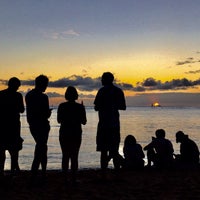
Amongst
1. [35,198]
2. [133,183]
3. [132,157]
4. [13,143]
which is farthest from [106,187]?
[132,157]

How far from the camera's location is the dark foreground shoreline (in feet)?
23.2

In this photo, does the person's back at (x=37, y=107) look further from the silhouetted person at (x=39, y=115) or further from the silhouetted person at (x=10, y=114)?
the silhouetted person at (x=10, y=114)

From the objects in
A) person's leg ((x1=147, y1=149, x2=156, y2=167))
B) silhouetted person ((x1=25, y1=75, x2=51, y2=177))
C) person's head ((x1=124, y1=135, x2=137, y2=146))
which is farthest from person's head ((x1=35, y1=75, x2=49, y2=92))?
person's leg ((x1=147, y1=149, x2=156, y2=167))

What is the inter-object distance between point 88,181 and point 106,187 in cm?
91

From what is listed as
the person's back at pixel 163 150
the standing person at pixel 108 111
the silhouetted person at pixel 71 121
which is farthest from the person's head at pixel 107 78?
the person's back at pixel 163 150

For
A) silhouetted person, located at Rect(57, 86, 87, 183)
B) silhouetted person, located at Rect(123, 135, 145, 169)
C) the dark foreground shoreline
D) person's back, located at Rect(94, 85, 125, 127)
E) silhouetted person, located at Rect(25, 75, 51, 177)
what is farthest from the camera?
silhouetted person, located at Rect(123, 135, 145, 169)

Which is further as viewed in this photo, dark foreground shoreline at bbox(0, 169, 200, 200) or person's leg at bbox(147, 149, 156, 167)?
person's leg at bbox(147, 149, 156, 167)

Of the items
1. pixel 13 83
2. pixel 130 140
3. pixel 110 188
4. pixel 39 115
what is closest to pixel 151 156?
pixel 130 140

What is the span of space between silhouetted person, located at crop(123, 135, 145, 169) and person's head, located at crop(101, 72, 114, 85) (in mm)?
3489

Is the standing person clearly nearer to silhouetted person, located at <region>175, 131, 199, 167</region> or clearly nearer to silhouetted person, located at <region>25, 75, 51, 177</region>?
silhouetted person, located at <region>25, 75, 51, 177</region>

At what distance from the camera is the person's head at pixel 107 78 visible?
27.5 feet

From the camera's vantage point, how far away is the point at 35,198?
6824 millimetres

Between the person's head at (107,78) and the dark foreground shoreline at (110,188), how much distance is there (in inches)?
86.3

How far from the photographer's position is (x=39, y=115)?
7.78 m
